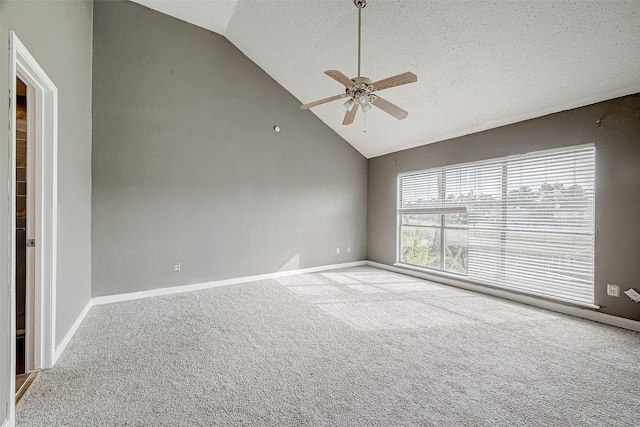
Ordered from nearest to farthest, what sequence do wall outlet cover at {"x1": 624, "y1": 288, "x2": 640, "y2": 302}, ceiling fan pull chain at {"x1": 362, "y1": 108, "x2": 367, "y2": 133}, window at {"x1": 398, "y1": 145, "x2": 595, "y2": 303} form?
wall outlet cover at {"x1": 624, "y1": 288, "x2": 640, "y2": 302} < window at {"x1": 398, "y1": 145, "x2": 595, "y2": 303} < ceiling fan pull chain at {"x1": 362, "y1": 108, "x2": 367, "y2": 133}

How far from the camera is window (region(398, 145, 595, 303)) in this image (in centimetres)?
336

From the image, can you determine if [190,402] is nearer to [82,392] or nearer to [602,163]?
[82,392]

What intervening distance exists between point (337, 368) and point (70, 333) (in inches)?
100

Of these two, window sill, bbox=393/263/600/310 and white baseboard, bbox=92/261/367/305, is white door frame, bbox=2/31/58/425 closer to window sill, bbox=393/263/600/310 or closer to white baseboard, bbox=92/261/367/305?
white baseboard, bbox=92/261/367/305

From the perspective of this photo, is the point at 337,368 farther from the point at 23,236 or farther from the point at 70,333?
Result: the point at 23,236

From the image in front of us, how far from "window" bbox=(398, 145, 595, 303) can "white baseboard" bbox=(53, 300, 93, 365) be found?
5.02 meters

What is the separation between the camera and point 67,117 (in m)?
2.56

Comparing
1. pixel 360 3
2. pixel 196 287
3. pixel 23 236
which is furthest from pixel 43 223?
pixel 360 3

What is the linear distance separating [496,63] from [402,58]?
1.06m

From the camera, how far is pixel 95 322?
3.05 meters

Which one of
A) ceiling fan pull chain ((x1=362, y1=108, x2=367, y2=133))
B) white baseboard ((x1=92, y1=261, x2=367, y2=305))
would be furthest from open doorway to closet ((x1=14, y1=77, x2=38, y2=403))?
ceiling fan pull chain ((x1=362, y1=108, x2=367, y2=133))

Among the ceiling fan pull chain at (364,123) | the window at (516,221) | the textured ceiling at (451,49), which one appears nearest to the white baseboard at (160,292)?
the window at (516,221)

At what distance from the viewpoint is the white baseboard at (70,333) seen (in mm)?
2293

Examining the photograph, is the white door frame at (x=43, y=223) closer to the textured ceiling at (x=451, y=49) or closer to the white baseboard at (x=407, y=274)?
the white baseboard at (x=407, y=274)
